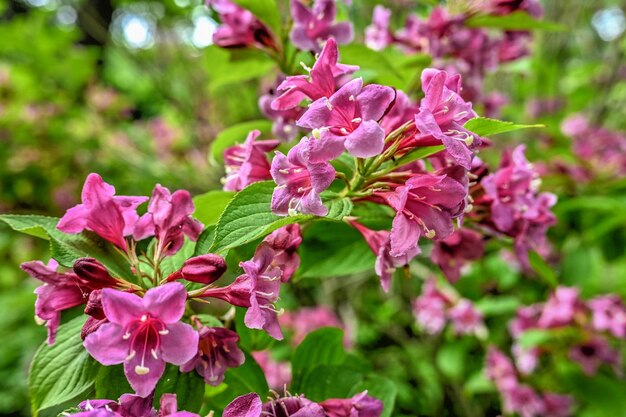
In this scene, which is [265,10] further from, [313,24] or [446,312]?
[446,312]

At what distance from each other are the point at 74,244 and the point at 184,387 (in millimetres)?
310

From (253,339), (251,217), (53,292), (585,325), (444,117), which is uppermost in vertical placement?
(444,117)

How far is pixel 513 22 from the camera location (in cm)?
163

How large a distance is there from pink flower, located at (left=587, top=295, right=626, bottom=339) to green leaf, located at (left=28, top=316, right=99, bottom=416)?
1971 millimetres

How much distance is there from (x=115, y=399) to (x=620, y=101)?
3.67 metres

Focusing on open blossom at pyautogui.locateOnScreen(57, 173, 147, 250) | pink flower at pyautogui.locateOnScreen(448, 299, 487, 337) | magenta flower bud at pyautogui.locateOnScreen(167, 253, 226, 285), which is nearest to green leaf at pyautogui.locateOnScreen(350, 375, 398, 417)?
magenta flower bud at pyautogui.locateOnScreen(167, 253, 226, 285)

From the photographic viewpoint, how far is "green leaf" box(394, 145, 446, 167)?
0.96 meters

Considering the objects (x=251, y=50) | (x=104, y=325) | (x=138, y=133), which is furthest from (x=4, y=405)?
(x=104, y=325)

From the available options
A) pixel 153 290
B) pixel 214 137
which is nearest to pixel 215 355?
pixel 153 290

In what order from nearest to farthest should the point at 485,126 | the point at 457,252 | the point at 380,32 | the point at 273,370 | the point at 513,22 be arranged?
the point at 485,126 < the point at 457,252 < the point at 513,22 < the point at 380,32 < the point at 273,370

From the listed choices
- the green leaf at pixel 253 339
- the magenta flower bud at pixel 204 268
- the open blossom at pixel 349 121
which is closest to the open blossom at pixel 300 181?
the open blossom at pixel 349 121

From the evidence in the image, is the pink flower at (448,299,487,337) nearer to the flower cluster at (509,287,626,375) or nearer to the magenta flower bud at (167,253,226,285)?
the flower cluster at (509,287,626,375)

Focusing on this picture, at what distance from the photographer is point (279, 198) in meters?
0.92

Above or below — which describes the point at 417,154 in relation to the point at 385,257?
above
